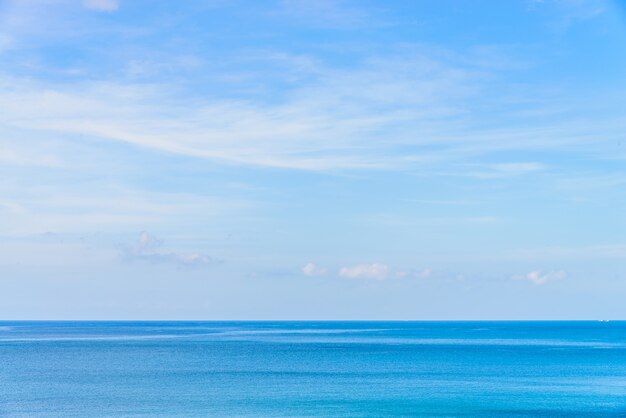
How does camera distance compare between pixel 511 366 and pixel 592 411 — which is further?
pixel 511 366

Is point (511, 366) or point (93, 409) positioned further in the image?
point (511, 366)

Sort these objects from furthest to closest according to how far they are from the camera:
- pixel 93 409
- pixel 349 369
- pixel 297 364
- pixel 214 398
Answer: pixel 297 364 → pixel 349 369 → pixel 214 398 → pixel 93 409

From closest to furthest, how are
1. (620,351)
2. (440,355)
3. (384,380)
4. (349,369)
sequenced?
(384,380), (349,369), (440,355), (620,351)

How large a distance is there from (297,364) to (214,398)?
113 ft

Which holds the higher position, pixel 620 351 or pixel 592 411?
pixel 620 351

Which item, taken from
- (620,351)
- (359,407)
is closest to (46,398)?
(359,407)

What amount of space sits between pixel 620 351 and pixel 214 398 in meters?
82.7

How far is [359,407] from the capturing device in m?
57.2

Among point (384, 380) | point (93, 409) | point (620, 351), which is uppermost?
point (620, 351)

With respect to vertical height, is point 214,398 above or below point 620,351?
below

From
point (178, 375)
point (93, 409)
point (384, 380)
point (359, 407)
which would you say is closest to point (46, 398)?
point (93, 409)

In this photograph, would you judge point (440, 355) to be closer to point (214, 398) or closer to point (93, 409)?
point (214, 398)

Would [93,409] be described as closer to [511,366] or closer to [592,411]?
[592,411]

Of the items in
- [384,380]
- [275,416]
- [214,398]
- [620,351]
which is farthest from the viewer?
[620,351]
